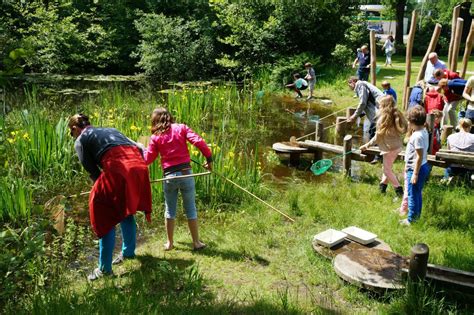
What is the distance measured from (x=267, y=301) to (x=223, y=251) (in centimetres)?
126

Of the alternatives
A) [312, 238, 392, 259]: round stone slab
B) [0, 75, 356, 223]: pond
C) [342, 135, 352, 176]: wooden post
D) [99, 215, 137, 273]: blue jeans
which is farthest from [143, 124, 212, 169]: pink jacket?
[342, 135, 352, 176]: wooden post

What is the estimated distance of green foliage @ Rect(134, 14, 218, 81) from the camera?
66.6 feet

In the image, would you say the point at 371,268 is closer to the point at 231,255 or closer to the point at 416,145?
the point at 231,255

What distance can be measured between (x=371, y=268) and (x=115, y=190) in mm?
2588

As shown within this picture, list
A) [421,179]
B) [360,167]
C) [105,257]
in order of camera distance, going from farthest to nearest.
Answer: [360,167], [421,179], [105,257]

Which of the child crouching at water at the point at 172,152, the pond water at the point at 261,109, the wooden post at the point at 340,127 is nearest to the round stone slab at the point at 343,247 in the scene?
the child crouching at water at the point at 172,152

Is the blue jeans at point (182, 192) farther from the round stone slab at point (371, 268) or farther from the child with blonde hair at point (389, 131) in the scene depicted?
the child with blonde hair at point (389, 131)

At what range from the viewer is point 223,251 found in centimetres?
514

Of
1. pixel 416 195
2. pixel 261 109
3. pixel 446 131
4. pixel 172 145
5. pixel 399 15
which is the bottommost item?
pixel 261 109

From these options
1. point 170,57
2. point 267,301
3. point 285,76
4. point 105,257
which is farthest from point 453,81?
point 170,57

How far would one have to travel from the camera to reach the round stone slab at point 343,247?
486 cm

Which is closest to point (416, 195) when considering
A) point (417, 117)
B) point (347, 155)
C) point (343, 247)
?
point (417, 117)

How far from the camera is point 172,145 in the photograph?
4.91m

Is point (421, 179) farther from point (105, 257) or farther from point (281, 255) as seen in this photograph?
point (105, 257)
